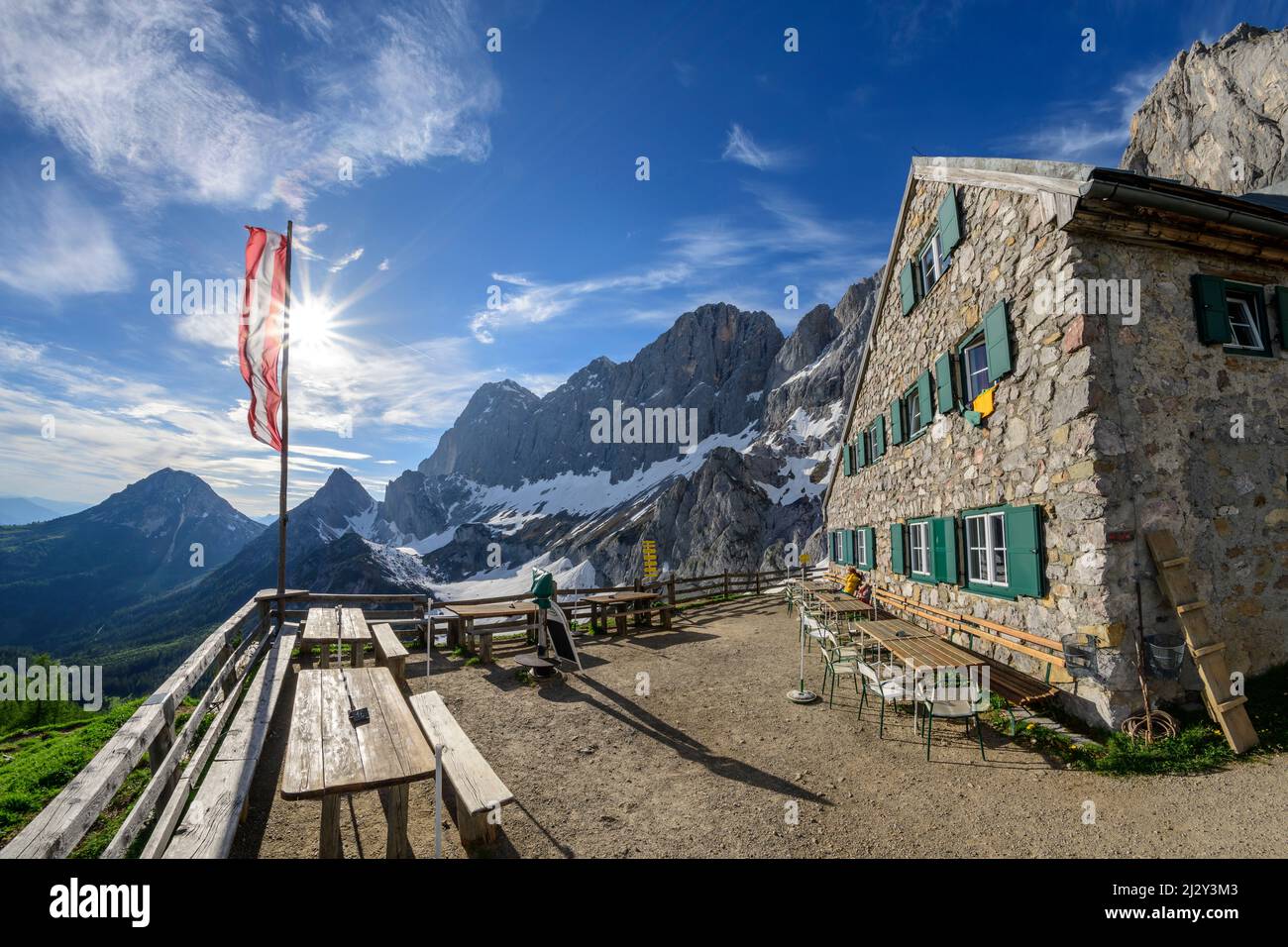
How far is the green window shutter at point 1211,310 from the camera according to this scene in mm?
6648

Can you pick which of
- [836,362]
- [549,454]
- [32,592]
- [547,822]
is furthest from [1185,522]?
[32,592]

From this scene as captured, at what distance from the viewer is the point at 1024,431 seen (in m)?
7.40

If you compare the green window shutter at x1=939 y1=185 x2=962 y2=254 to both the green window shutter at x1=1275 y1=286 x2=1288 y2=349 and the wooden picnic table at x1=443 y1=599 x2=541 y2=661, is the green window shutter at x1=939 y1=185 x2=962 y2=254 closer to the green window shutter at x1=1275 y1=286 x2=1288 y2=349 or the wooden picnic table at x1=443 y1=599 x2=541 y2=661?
the green window shutter at x1=1275 y1=286 x2=1288 y2=349

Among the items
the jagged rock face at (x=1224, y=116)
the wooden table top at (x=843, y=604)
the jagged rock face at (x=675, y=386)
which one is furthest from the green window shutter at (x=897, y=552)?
the jagged rock face at (x=675, y=386)

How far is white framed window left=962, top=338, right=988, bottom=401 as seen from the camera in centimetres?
895

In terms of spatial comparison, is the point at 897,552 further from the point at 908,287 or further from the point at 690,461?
the point at 690,461

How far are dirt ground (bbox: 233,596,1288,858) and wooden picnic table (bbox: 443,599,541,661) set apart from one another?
246 centimetres

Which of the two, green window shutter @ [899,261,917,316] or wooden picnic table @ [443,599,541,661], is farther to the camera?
green window shutter @ [899,261,917,316]

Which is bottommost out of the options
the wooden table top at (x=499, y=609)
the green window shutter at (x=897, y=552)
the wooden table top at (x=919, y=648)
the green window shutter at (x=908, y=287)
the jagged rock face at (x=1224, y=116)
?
the wooden table top at (x=499, y=609)

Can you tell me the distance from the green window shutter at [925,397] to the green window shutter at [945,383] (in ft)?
1.55

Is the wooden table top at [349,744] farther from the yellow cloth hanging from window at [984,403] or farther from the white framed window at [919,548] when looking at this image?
the white framed window at [919,548]

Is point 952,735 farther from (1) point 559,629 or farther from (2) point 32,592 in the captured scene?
(2) point 32,592

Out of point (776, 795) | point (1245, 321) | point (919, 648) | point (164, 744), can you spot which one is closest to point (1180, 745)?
point (919, 648)
